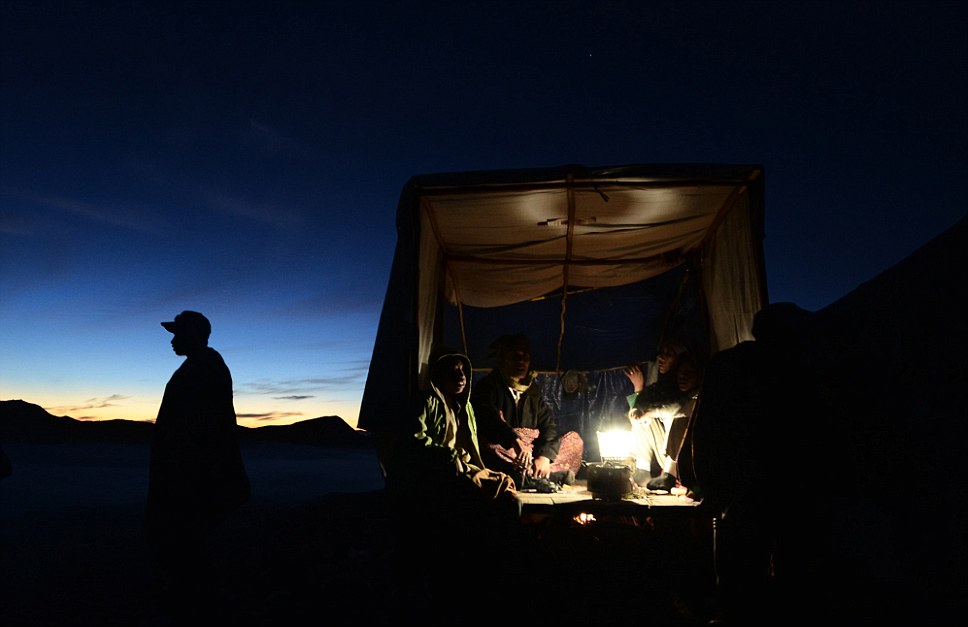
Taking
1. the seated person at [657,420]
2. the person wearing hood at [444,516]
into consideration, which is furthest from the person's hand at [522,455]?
the person wearing hood at [444,516]

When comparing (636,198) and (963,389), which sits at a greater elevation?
(636,198)

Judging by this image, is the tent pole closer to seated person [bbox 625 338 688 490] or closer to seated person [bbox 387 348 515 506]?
seated person [bbox 625 338 688 490]

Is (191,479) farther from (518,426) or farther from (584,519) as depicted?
(584,519)

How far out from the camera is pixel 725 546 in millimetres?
2543

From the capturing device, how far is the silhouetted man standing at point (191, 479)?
3.85 meters

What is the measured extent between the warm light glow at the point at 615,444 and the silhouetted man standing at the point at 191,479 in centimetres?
315

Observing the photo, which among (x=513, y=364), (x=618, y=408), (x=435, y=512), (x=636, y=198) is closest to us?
(x=435, y=512)

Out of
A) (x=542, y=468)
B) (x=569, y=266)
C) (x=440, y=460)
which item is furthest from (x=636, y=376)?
(x=440, y=460)

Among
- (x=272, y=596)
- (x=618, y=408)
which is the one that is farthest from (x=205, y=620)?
(x=618, y=408)

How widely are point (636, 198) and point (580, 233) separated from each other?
1.18 m

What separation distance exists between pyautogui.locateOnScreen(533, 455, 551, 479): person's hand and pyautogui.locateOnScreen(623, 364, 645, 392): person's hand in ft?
10.2

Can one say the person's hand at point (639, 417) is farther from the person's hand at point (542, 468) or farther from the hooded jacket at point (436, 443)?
the hooded jacket at point (436, 443)

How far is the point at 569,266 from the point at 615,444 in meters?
3.21

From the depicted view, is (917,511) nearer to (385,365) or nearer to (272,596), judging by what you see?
(385,365)
